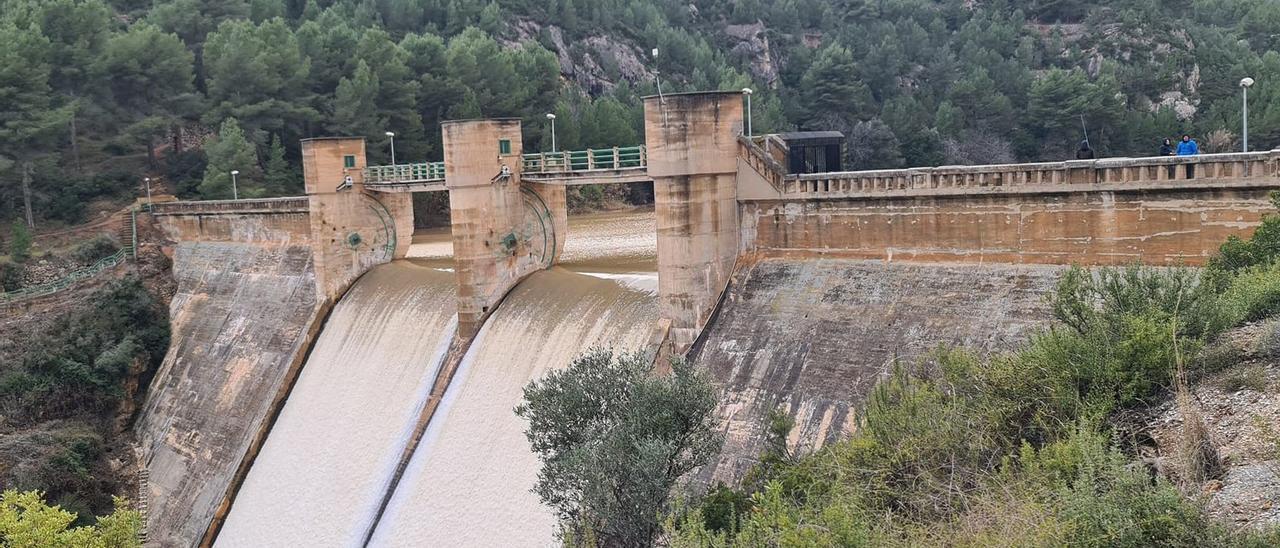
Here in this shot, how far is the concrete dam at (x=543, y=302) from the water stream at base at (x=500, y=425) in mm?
64

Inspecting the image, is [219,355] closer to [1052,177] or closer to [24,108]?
[24,108]

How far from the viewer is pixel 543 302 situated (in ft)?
92.5

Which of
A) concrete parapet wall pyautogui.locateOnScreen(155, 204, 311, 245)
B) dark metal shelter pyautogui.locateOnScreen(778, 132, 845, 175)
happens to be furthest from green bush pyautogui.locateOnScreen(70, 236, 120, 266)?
dark metal shelter pyautogui.locateOnScreen(778, 132, 845, 175)

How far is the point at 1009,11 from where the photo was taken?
4210 inches

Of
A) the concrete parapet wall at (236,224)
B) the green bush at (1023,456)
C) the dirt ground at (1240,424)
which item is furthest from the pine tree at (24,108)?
the dirt ground at (1240,424)

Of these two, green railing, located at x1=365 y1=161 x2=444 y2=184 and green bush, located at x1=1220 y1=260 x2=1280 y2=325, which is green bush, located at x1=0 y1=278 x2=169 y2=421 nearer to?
green railing, located at x1=365 y1=161 x2=444 y2=184

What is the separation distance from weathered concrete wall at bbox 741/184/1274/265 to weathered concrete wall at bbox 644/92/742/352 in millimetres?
954

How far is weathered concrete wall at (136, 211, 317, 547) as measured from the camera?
32250 millimetres

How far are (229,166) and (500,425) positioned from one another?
3219cm

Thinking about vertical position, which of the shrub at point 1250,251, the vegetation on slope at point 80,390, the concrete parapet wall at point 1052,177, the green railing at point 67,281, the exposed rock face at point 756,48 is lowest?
the vegetation on slope at point 80,390

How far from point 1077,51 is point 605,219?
55994mm

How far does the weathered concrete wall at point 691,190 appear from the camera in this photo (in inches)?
929

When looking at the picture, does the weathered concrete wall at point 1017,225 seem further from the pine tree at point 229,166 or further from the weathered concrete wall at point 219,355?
the pine tree at point 229,166

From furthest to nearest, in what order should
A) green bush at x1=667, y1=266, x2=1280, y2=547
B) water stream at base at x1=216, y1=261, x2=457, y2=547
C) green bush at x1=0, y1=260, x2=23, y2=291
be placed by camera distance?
green bush at x1=0, y1=260, x2=23, y2=291
water stream at base at x1=216, y1=261, x2=457, y2=547
green bush at x1=667, y1=266, x2=1280, y2=547
